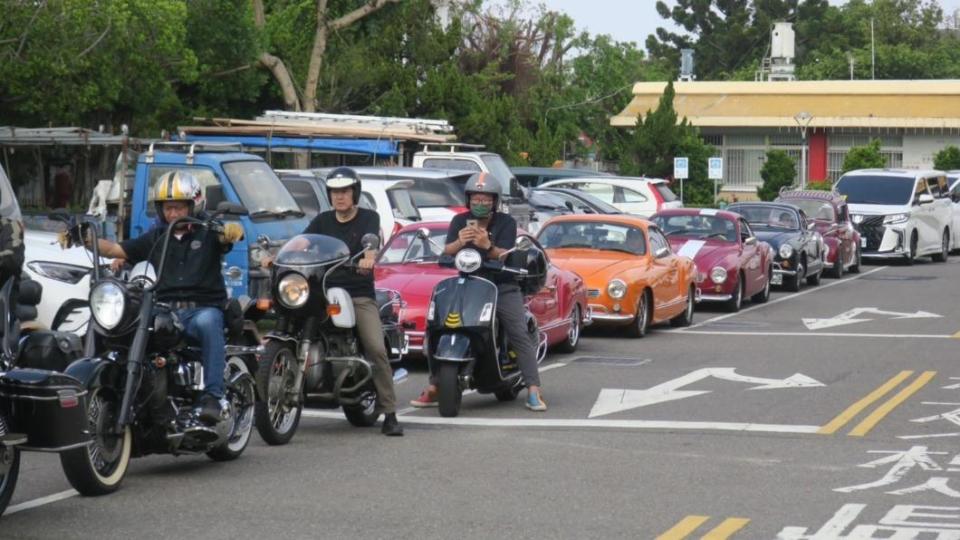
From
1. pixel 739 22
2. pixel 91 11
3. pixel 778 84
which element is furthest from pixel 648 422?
pixel 739 22

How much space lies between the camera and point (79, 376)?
935 cm

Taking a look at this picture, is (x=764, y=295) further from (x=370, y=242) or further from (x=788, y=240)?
(x=370, y=242)

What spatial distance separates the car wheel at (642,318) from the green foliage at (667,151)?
3261 centimetres

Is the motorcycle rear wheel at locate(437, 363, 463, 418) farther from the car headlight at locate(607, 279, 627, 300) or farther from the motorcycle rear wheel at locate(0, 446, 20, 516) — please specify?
the car headlight at locate(607, 279, 627, 300)

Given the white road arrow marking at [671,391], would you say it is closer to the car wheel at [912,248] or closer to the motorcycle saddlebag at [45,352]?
the motorcycle saddlebag at [45,352]

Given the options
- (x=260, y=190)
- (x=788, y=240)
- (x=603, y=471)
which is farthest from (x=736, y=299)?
(x=603, y=471)

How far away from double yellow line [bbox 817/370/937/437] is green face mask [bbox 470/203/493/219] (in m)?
3.07

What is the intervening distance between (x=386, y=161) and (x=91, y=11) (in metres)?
6.72

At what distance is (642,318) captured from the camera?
65.9ft

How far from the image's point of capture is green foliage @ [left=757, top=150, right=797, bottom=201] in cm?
5522

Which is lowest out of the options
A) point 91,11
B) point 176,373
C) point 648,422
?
point 648,422

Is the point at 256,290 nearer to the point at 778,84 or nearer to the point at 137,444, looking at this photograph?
the point at 137,444

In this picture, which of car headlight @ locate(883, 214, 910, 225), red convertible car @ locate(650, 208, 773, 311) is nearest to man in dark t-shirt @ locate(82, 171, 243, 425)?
red convertible car @ locate(650, 208, 773, 311)

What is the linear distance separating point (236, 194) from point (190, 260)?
9678 mm
